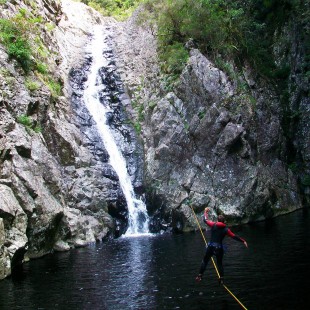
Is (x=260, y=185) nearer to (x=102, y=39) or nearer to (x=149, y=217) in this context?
(x=149, y=217)

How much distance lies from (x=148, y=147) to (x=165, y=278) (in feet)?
60.1

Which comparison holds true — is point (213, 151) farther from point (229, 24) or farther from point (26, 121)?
point (26, 121)

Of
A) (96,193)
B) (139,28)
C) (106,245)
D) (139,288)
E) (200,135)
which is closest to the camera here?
(139,288)

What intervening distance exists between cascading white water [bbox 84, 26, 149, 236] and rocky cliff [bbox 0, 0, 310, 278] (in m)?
0.63

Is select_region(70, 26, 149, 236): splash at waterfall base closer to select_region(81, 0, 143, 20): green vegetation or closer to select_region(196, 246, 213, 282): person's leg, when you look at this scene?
select_region(196, 246, 213, 282): person's leg

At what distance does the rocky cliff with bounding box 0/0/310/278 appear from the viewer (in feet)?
75.6

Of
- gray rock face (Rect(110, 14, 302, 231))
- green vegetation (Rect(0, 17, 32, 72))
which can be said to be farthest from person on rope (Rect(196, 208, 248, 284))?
green vegetation (Rect(0, 17, 32, 72))

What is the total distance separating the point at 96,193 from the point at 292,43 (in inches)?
958

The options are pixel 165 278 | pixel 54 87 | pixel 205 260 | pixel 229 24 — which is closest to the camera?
pixel 205 260

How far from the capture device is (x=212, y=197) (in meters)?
28.5

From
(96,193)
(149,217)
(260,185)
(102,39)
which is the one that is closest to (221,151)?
(260,185)

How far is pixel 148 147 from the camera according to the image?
32656 mm

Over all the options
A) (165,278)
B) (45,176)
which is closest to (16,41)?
(45,176)

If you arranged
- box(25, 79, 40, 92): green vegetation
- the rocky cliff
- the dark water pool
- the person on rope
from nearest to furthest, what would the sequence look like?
the dark water pool, the person on rope, the rocky cliff, box(25, 79, 40, 92): green vegetation
